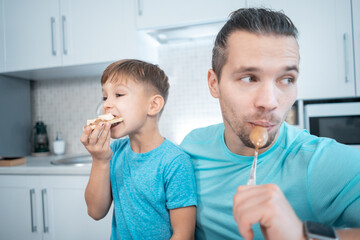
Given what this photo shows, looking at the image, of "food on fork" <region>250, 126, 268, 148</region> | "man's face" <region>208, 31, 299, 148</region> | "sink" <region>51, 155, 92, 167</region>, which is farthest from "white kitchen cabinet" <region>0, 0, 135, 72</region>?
"food on fork" <region>250, 126, 268, 148</region>

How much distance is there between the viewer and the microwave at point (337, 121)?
170 centimetres

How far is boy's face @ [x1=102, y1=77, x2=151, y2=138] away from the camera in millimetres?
930

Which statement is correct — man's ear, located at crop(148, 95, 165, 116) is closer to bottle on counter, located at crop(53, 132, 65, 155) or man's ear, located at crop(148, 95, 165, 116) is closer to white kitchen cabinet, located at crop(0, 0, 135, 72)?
white kitchen cabinet, located at crop(0, 0, 135, 72)

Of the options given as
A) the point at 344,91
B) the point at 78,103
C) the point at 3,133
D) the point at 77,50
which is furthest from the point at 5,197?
the point at 344,91

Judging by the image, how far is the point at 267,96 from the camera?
630 mm

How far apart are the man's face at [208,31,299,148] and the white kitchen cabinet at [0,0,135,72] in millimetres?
1284

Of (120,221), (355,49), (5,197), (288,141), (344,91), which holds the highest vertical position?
(355,49)

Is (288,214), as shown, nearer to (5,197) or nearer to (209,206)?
(209,206)

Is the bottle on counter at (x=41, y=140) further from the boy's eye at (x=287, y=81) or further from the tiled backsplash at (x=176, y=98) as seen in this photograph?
the boy's eye at (x=287, y=81)

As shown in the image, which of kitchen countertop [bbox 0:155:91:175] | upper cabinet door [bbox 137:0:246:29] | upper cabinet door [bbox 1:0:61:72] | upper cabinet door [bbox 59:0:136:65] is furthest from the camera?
upper cabinet door [bbox 1:0:61:72]

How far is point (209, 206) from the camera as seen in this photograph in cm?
82

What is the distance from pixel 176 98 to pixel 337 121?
1.19 meters

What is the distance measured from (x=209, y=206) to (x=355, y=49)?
147 centimetres

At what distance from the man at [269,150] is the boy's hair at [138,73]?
11.5 inches
